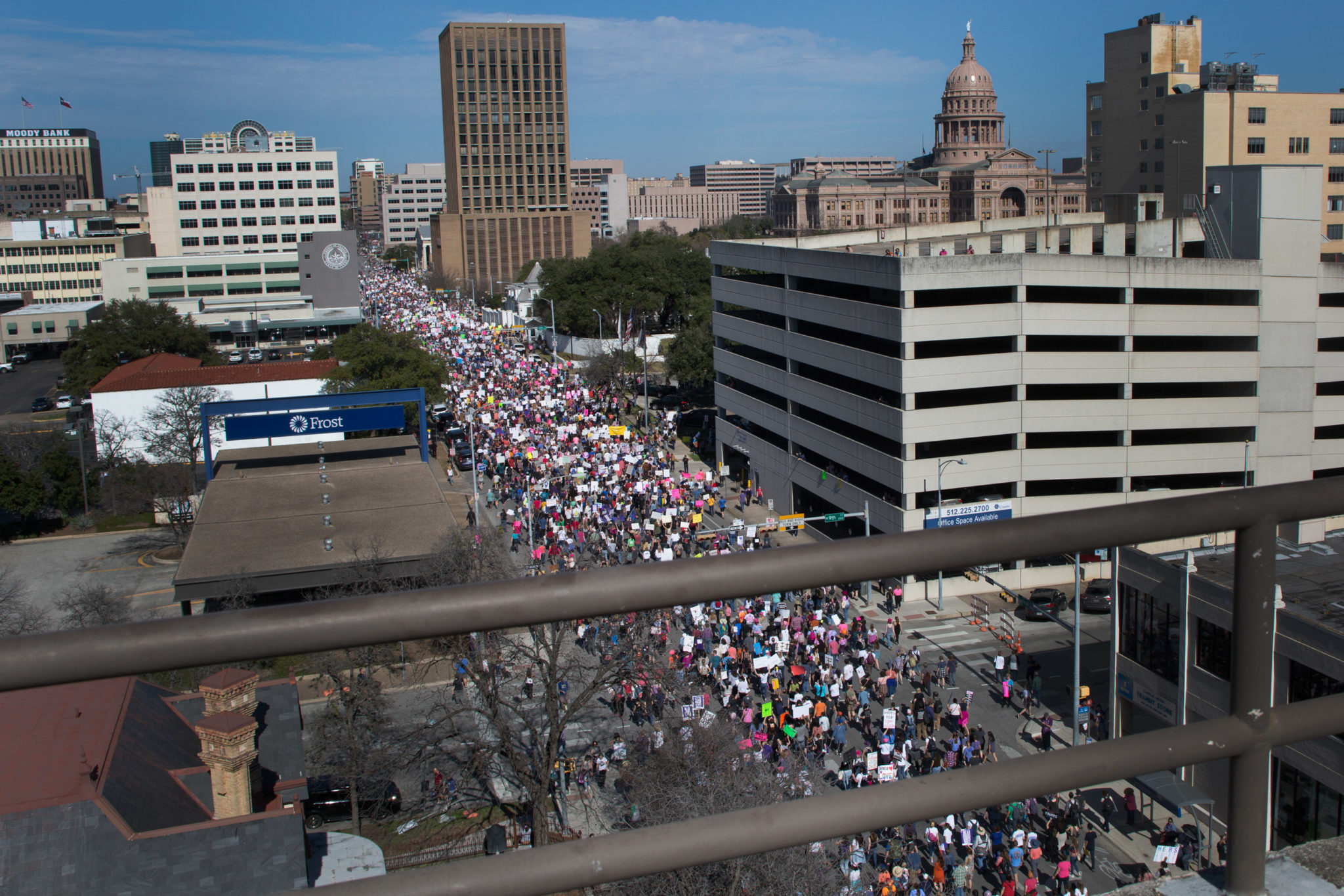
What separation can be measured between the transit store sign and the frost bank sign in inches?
878

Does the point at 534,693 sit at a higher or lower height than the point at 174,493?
lower

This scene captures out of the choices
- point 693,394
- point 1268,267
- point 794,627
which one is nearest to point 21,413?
point 693,394

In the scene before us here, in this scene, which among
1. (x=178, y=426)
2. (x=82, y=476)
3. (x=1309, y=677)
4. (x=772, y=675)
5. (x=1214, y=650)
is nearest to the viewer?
(x=1214, y=650)

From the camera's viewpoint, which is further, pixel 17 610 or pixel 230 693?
pixel 17 610

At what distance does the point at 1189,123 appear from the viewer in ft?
204

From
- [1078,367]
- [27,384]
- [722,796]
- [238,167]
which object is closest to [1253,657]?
[722,796]

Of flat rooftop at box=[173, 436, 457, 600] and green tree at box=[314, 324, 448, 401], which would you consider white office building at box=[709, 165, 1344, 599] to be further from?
green tree at box=[314, 324, 448, 401]

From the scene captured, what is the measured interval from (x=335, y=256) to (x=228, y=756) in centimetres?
8291

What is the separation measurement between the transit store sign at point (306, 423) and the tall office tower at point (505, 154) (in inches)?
4048

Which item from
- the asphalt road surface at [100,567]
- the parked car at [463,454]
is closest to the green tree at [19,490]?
the asphalt road surface at [100,567]

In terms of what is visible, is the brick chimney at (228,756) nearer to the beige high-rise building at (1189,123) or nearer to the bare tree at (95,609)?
the bare tree at (95,609)

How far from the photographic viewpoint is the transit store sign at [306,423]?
139ft

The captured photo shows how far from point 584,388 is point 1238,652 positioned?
59.4m

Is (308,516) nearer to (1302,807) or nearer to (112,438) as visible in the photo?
(112,438)
